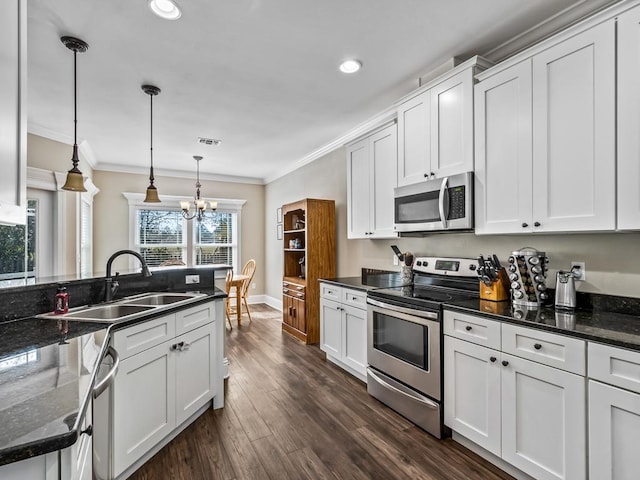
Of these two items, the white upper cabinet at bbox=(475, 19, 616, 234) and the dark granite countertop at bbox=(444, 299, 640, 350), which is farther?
the white upper cabinet at bbox=(475, 19, 616, 234)

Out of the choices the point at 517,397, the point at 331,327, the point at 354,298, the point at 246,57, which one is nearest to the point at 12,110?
the point at 246,57

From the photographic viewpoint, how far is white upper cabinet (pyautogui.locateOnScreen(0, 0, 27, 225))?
0.94 meters

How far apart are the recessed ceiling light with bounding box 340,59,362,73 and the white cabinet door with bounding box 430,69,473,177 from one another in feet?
1.99

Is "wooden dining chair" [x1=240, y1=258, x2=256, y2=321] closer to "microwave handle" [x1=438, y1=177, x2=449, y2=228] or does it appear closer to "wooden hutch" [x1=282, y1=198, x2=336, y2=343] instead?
"wooden hutch" [x1=282, y1=198, x2=336, y2=343]

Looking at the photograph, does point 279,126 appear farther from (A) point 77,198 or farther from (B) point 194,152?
(A) point 77,198

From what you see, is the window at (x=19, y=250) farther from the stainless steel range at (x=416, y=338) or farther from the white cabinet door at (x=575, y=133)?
the white cabinet door at (x=575, y=133)

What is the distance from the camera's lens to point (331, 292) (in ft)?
11.6

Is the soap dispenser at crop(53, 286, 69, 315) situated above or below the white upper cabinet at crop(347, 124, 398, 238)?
below

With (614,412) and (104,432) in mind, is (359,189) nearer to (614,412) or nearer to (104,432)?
(614,412)

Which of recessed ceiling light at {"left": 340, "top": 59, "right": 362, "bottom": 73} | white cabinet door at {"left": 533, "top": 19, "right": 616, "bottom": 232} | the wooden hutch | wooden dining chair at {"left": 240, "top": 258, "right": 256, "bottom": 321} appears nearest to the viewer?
white cabinet door at {"left": 533, "top": 19, "right": 616, "bottom": 232}

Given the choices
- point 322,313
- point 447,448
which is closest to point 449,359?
point 447,448

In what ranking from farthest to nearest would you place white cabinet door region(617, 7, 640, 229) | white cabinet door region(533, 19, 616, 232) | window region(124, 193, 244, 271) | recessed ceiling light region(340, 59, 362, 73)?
window region(124, 193, 244, 271)
recessed ceiling light region(340, 59, 362, 73)
white cabinet door region(533, 19, 616, 232)
white cabinet door region(617, 7, 640, 229)

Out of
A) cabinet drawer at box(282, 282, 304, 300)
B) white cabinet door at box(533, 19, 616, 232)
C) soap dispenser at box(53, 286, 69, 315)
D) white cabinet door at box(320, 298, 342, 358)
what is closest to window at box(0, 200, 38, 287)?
soap dispenser at box(53, 286, 69, 315)

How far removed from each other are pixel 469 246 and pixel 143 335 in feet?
8.07
